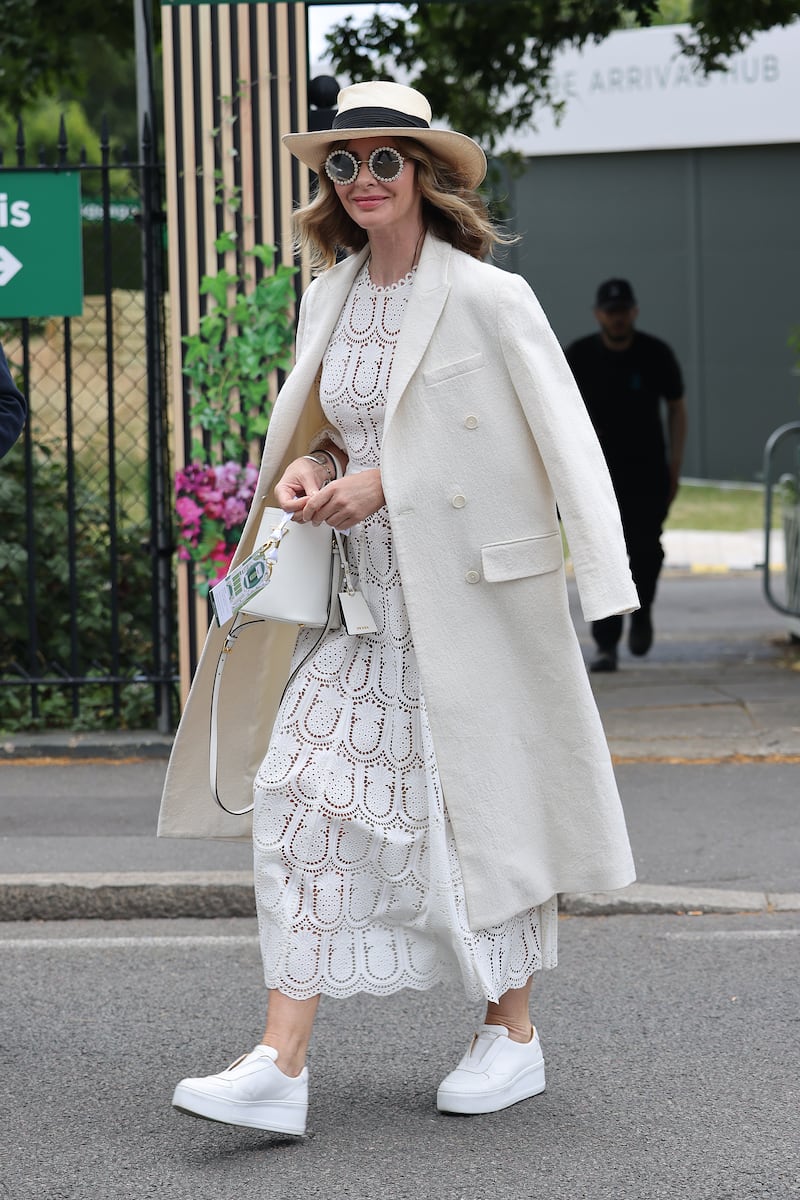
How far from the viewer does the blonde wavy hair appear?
11.4 feet

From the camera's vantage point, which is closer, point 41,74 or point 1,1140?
point 1,1140

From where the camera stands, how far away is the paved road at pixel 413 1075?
3.25m

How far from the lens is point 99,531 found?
26.5ft

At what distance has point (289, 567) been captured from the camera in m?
3.46

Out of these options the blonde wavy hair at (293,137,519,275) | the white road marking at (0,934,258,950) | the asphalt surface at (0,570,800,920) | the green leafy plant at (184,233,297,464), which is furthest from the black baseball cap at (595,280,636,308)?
the blonde wavy hair at (293,137,519,275)

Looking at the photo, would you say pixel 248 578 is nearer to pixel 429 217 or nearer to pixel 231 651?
pixel 231 651

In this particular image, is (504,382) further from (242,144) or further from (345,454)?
(242,144)

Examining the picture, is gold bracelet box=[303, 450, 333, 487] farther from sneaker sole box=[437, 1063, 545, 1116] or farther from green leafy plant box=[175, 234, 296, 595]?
green leafy plant box=[175, 234, 296, 595]

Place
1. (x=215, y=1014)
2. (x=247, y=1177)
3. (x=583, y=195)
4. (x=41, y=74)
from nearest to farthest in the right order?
(x=247, y=1177), (x=215, y=1014), (x=41, y=74), (x=583, y=195)

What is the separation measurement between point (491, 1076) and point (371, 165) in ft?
6.00

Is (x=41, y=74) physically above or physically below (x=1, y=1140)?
above

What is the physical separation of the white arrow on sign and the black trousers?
3442 millimetres

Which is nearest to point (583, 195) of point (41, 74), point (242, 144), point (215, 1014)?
point (41, 74)

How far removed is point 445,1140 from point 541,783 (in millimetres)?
720
